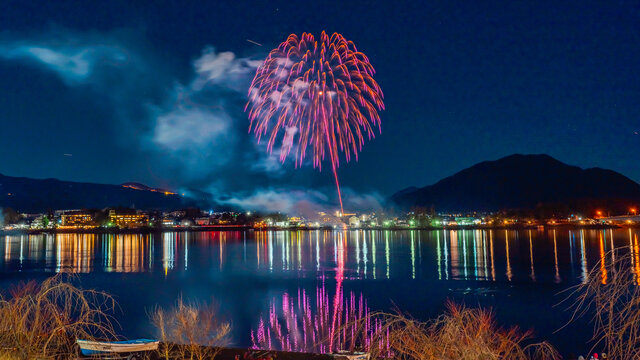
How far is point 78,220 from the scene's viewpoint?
161750 mm

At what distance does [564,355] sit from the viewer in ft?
41.2

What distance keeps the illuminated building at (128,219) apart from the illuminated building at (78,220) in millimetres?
6234

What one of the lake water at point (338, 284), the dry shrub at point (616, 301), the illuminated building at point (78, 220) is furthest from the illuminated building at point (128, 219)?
the dry shrub at point (616, 301)

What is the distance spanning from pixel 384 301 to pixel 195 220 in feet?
587

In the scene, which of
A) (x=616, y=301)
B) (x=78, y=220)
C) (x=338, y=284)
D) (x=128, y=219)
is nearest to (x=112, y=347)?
(x=616, y=301)

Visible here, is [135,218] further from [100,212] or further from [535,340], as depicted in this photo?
[535,340]

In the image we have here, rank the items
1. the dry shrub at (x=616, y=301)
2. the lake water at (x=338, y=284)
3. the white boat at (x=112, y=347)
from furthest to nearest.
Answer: the lake water at (x=338, y=284), the white boat at (x=112, y=347), the dry shrub at (x=616, y=301)

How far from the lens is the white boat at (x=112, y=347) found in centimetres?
898

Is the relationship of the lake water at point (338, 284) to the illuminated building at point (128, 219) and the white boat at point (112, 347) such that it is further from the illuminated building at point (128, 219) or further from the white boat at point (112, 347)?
the illuminated building at point (128, 219)

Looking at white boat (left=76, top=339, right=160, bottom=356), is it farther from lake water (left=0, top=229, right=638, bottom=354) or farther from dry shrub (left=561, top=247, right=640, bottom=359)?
dry shrub (left=561, top=247, right=640, bottom=359)

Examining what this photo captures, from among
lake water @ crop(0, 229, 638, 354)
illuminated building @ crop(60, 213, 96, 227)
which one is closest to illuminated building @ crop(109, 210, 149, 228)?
illuminated building @ crop(60, 213, 96, 227)

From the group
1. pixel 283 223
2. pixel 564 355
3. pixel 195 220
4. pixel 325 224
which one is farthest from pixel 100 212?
pixel 564 355

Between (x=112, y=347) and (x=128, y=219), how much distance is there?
16903cm

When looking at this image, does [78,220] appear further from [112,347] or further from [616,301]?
[616,301]
